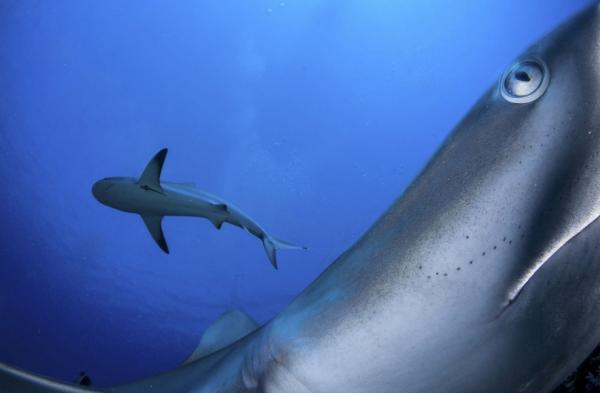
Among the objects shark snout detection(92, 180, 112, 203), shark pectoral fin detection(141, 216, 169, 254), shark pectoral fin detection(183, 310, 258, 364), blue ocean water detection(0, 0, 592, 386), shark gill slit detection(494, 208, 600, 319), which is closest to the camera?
shark gill slit detection(494, 208, 600, 319)

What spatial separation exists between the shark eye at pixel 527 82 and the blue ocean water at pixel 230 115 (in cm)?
1146

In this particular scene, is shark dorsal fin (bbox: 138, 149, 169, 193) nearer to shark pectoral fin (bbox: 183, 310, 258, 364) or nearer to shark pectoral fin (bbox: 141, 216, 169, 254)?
shark pectoral fin (bbox: 141, 216, 169, 254)

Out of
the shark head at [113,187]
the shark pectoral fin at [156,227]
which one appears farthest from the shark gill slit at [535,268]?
the shark pectoral fin at [156,227]

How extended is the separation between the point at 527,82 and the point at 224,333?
3.08 m

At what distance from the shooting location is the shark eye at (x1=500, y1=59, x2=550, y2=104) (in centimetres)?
109

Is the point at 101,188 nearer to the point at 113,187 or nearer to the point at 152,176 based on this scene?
the point at 113,187

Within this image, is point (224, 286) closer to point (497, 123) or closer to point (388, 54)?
point (388, 54)

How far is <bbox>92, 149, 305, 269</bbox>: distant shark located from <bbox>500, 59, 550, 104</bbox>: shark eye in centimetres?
495

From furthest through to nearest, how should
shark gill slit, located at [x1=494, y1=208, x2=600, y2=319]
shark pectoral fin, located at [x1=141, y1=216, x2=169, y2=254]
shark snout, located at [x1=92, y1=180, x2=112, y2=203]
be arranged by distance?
shark pectoral fin, located at [x1=141, y1=216, x2=169, y2=254] < shark snout, located at [x1=92, y1=180, x2=112, y2=203] < shark gill slit, located at [x1=494, y1=208, x2=600, y2=319]

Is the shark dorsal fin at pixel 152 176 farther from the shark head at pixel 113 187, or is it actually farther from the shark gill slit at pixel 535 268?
the shark gill slit at pixel 535 268

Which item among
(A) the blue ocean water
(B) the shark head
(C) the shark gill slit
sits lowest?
(C) the shark gill slit

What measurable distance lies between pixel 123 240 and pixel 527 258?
2355cm

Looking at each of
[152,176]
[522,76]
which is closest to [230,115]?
[152,176]

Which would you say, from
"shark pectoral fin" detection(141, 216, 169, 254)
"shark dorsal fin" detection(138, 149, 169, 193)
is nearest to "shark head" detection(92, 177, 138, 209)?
"shark dorsal fin" detection(138, 149, 169, 193)
